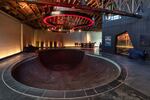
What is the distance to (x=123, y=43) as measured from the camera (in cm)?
1166

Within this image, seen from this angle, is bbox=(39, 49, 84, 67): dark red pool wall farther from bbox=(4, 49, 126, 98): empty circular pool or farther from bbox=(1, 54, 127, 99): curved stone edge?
bbox=(1, 54, 127, 99): curved stone edge

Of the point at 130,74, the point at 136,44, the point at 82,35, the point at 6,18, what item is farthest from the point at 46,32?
the point at 130,74

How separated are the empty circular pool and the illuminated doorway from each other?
2.80 meters

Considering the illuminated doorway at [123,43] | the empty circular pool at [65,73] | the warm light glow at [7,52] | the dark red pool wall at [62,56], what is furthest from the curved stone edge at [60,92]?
the dark red pool wall at [62,56]

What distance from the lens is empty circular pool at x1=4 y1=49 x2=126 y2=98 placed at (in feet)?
21.7

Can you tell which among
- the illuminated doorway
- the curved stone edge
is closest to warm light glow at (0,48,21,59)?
the curved stone edge

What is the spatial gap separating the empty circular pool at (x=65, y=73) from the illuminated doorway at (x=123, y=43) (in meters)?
2.80

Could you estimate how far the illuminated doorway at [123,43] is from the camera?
11.0 metres

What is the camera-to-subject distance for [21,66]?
8.02 metres

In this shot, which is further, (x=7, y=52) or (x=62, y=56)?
(x=62, y=56)

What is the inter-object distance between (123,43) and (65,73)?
5.67 metres

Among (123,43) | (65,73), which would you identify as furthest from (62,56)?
(123,43)

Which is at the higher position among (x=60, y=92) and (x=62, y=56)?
(x=62, y=56)

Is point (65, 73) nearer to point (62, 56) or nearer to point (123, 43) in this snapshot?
point (62, 56)
